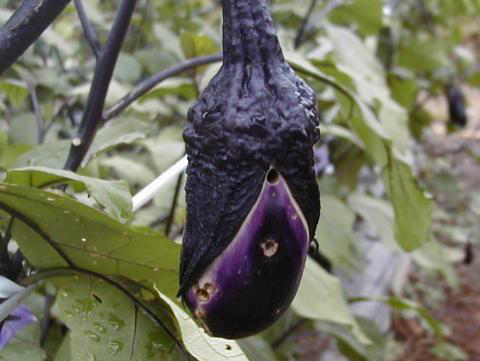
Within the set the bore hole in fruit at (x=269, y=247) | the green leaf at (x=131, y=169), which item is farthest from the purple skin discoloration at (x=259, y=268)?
the green leaf at (x=131, y=169)

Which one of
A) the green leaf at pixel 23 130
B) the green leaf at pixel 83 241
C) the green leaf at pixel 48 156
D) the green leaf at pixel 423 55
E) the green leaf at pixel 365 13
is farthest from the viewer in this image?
the green leaf at pixel 423 55

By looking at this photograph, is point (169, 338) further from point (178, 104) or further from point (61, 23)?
point (61, 23)

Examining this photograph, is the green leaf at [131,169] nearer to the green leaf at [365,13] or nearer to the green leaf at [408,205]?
the green leaf at [408,205]

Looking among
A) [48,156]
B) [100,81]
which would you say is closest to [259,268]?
[100,81]

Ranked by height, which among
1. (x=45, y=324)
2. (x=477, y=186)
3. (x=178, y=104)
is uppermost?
(x=45, y=324)

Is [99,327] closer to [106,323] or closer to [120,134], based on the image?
[106,323]

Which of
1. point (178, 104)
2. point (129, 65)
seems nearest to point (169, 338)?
point (129, 65)

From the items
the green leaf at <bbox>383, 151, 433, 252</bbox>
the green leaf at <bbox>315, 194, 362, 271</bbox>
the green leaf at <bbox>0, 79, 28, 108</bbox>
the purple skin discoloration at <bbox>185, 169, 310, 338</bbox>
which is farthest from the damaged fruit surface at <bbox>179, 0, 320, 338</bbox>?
the green leaf at <bbox>315, 194, 362, 271</bbox>
